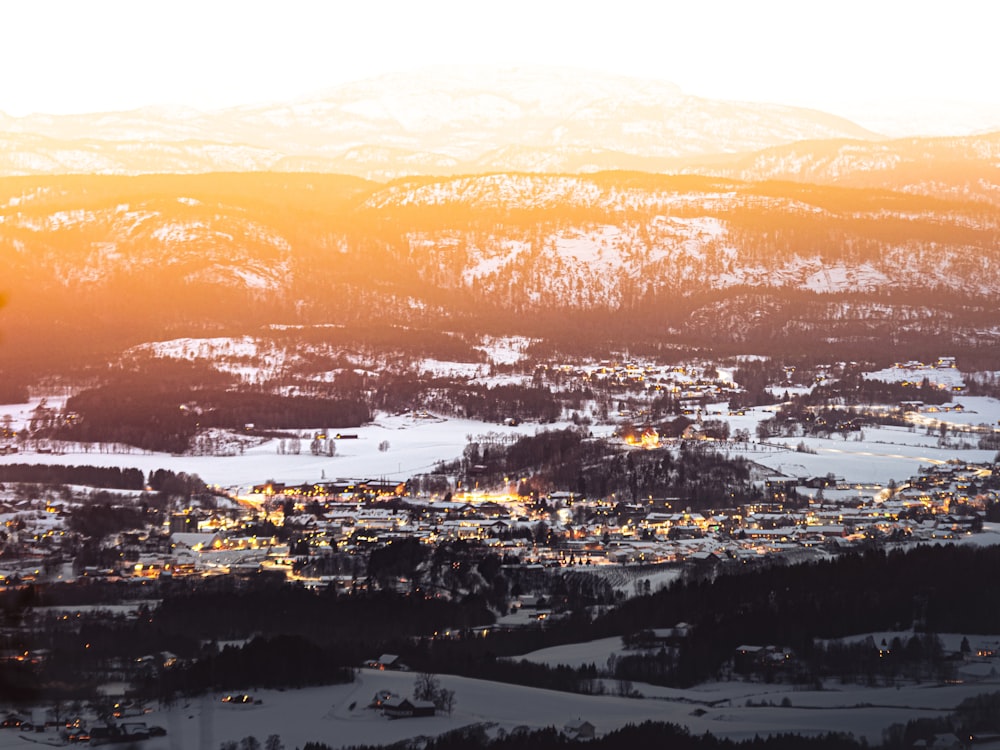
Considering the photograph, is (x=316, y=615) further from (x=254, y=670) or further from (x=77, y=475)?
(x=77, y=475)

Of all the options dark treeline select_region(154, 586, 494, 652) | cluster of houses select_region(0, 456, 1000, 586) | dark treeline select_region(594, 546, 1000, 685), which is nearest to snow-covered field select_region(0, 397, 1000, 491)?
cluster of houses select_region(0, 456, 1000, 586)

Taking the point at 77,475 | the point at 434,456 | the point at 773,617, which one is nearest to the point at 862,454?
the point at 434,456

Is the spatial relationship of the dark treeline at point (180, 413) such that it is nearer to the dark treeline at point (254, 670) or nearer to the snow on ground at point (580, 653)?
the snow on ground at point (580, 653)

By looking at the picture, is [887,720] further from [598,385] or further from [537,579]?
[598,385]

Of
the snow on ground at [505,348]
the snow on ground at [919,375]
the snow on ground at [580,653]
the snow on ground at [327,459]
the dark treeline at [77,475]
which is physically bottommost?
the snow on ground at [327,459]

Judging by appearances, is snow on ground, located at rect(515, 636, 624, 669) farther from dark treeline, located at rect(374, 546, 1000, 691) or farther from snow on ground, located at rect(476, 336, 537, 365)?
snow on ground, located at rect(476, 336, 537, 365)

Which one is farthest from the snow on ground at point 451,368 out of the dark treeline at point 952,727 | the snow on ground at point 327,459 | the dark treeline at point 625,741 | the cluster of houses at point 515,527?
the dark treeline at point 625,741

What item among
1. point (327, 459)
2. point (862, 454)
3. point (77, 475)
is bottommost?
point (327, 459)
